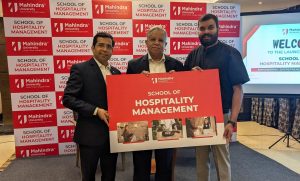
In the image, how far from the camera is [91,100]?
1.57 metres

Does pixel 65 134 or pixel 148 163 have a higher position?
pixel 148 163

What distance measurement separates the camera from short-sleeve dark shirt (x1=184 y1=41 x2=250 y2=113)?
5.77 ft

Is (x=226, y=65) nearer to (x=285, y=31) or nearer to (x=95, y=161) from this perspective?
(x=95, y=161)

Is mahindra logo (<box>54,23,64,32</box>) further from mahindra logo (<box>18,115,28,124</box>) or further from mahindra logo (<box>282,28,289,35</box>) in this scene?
mahindra logo (<box>282,28,289,35</box>)

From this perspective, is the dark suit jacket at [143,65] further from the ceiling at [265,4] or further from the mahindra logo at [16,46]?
the ceiling at [265,4]

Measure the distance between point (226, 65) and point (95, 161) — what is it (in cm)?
113

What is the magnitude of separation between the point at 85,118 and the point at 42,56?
1958 mm

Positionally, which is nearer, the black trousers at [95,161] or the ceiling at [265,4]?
the black trousers at [95,161]

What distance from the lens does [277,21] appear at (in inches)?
125

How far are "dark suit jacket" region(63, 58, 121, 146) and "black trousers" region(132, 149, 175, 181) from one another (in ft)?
1.01

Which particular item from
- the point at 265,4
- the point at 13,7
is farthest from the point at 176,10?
the point at 265,4

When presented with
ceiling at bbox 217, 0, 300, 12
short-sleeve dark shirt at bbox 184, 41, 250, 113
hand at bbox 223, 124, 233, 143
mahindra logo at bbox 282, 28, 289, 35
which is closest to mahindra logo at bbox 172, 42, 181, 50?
mahindra logo at bbox 282, 28, 289, 35

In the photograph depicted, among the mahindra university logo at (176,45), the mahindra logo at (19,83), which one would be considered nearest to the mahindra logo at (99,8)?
the mahindra university logo at (176,45)

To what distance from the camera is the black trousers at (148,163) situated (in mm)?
1768
